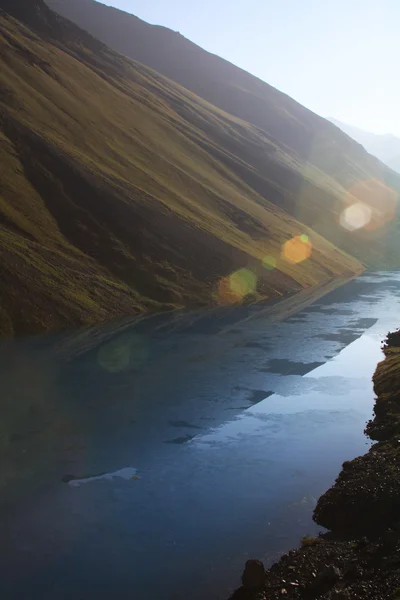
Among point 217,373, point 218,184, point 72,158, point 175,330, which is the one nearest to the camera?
point 217,373

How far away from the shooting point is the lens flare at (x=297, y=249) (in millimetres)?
155750

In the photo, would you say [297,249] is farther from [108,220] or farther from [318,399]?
[318,399]

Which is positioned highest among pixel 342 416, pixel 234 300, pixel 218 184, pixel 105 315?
pixel 218 184

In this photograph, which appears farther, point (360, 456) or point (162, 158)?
point (162, 158)

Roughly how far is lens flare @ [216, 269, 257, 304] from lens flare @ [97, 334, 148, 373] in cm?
3731

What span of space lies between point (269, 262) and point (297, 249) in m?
32.6

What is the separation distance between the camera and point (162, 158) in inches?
6442

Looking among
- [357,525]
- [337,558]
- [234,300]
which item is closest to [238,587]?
[337,558]

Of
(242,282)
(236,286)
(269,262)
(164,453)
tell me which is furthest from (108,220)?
(164,453)

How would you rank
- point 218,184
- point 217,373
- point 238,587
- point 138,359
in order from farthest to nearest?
point 218,184 < point 138,359 < point 217,373 < point 238,587

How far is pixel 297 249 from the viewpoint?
166500 millimetres

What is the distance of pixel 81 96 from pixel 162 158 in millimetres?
35871

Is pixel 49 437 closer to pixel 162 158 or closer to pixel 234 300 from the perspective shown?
pixel 234 300

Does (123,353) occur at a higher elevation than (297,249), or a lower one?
lower
